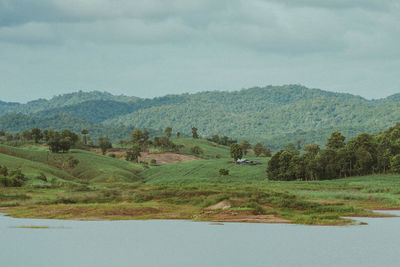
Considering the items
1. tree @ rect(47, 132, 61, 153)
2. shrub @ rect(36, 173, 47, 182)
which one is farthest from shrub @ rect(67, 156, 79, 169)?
shrub @ rect(36, 173, 47, 182)

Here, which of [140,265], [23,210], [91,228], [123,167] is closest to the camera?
[140,265]

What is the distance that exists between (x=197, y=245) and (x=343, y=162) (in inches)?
4095

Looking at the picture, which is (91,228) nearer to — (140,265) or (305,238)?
(140,265)

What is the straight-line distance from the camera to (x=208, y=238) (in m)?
40.4

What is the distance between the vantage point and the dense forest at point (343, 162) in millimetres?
132750

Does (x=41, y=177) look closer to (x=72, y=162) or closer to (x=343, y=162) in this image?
(x=72, y=162)

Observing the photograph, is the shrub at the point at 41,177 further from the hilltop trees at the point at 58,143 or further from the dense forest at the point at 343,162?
the hilltop trees at the point at 58,143

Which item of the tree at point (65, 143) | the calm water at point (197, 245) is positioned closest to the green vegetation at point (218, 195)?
the calm water at point (197, 245)

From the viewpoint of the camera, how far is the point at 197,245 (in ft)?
123

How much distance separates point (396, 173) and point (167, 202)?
276 ft

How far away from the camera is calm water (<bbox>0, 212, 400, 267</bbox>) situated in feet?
107

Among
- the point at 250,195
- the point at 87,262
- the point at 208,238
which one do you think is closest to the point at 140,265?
the point at 87,262

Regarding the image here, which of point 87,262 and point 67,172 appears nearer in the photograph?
point 87,262

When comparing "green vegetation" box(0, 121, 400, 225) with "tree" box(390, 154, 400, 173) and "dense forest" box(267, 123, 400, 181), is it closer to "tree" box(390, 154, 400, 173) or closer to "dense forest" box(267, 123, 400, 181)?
"tree" box(390, 154, 400, 173)
